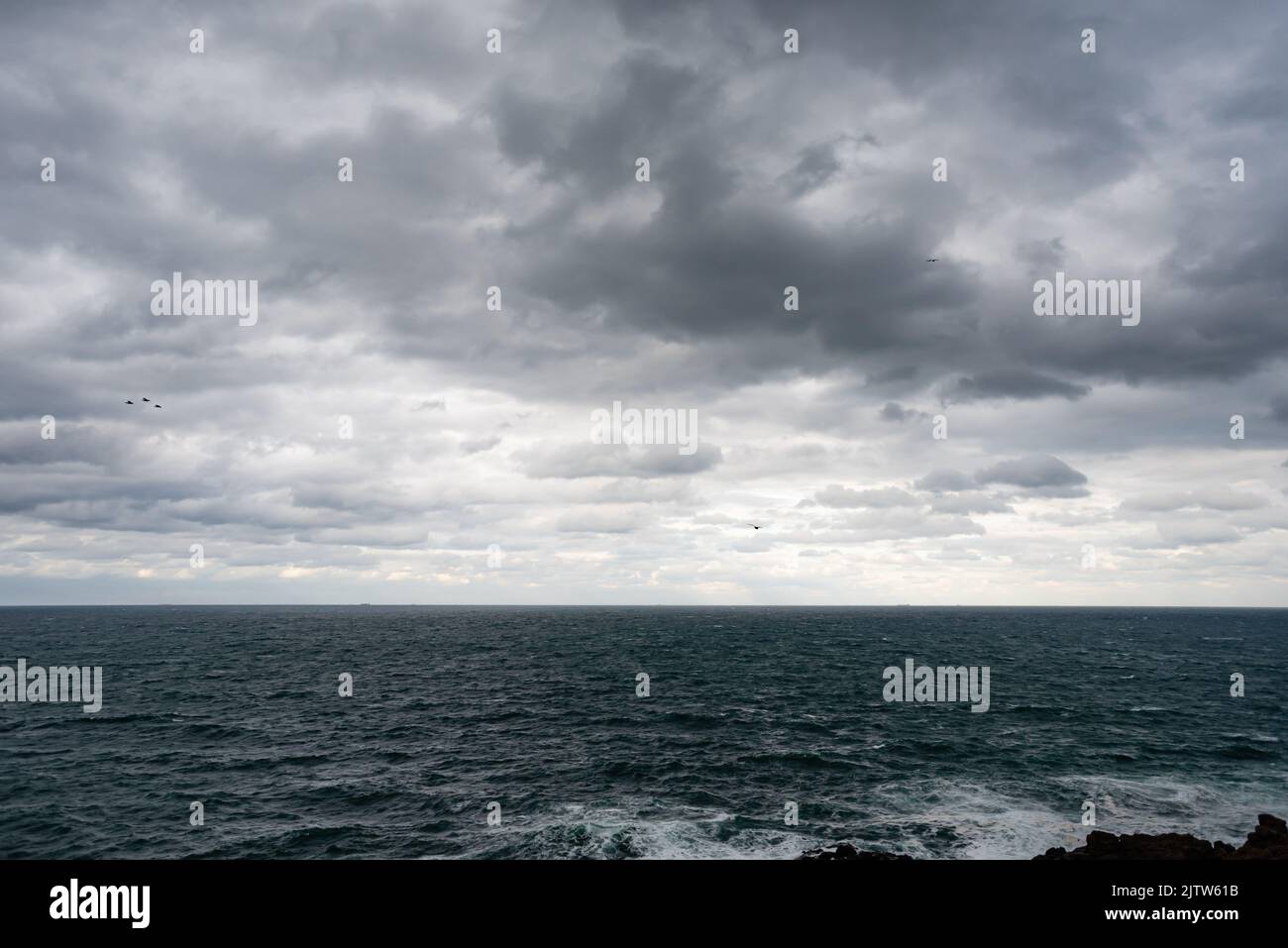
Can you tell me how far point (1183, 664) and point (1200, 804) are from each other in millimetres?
88147

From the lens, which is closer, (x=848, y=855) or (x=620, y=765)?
(x=848, y=855)

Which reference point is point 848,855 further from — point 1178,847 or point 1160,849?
point 1178,847

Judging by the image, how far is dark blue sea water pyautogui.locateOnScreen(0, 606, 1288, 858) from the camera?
31828 mm

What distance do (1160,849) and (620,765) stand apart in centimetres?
2870

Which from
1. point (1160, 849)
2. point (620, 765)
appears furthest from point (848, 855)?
point (620, 765)

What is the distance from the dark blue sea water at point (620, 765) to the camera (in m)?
31.8

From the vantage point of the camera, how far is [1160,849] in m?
25.5

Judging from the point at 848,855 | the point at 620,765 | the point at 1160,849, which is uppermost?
the point at 1160,849

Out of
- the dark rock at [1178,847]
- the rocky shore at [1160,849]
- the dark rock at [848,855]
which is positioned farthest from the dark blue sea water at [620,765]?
the dark rock at [1178,847]

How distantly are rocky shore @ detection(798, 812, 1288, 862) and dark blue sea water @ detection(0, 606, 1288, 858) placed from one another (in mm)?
2770

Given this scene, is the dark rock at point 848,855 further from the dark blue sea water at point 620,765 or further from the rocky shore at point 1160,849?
the dark blue sea water at point 620,765

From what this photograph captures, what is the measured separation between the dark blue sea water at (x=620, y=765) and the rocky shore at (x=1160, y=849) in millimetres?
2770
